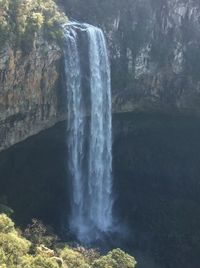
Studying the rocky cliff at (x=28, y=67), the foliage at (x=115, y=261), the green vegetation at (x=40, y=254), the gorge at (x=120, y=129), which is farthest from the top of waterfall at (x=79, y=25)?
the foliage at (x=115, y=261)

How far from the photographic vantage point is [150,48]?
3434cm

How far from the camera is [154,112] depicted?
1433 inches

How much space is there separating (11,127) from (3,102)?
79.2 inches

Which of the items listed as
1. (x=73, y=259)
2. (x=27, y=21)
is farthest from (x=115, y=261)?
(x=27, y=21)

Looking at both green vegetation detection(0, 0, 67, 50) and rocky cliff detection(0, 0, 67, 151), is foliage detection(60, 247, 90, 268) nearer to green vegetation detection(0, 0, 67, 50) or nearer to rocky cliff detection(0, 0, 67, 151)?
rocky cliff detection(0, 0, 67, 151)

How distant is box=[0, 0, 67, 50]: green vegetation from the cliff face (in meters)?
0.45

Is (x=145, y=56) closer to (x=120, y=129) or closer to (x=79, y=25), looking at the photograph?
(x=120, y=129)

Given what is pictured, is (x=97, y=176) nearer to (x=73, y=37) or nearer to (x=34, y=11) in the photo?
(x=73, y=37)

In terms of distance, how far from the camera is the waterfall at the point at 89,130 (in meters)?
30.7

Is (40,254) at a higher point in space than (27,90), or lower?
lower

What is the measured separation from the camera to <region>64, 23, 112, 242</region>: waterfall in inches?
1209

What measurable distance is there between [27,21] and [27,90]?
3.32 meters

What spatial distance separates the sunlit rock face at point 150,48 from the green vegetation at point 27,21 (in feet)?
13.6

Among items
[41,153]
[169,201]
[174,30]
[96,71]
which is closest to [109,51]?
[96,71]
